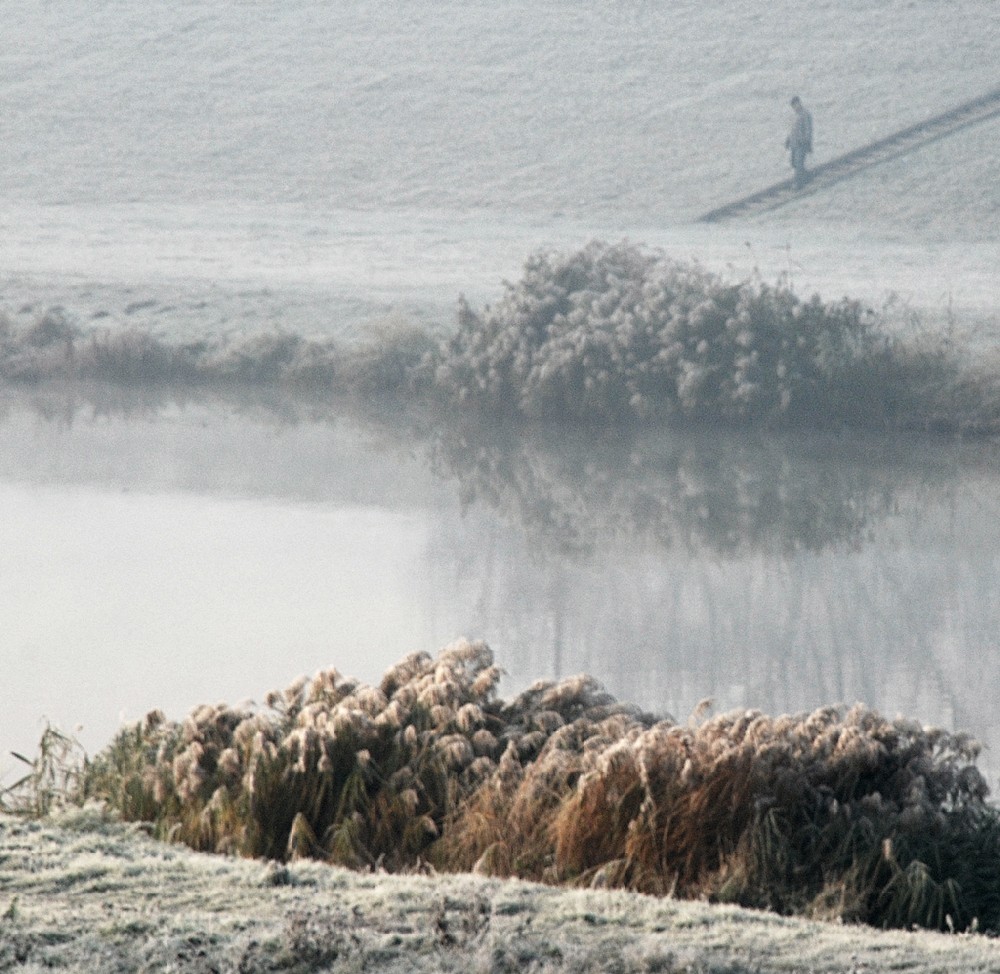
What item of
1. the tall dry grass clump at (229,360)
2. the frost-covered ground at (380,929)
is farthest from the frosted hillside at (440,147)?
the frost-covered ground at (380,929)

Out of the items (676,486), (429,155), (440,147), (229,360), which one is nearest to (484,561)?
(676,486)

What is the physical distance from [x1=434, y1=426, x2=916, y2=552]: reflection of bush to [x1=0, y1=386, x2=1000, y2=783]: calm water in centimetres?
5

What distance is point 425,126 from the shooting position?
47.8 m

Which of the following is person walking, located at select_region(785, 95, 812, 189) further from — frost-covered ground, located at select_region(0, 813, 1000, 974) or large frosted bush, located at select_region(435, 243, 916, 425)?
frost-covered ground, located at select_region(0, 813, 1000, 974)

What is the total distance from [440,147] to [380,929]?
138 ft

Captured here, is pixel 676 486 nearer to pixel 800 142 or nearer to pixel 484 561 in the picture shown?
pixel 484 561

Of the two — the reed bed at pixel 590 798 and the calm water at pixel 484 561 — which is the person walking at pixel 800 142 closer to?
the calm water at pixel 484 561

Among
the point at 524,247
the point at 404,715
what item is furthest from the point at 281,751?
the point at 524,247

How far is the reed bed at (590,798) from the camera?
283 inches

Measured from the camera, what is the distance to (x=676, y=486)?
60.8 feet

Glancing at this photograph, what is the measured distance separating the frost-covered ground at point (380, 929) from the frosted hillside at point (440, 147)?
21.4m

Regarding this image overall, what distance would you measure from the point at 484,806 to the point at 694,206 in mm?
32798

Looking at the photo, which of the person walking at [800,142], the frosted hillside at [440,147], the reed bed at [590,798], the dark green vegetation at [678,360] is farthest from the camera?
the person walking at [800,142]

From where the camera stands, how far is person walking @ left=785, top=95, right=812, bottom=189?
125 feet
